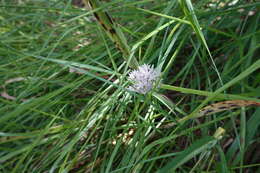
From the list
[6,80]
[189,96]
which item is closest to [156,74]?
[189,96]

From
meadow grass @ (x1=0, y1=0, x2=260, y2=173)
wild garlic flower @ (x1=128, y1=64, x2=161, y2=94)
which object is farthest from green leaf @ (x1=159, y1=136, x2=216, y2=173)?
wild garlic flower @ (x1=128, y1=64, x2=161, y2=94)

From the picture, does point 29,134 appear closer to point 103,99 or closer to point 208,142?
point 103,99

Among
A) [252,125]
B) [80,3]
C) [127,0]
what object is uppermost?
[80,3]

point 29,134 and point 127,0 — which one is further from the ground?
point 127,0

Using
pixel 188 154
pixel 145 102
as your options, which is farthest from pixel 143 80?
pixel 188 154

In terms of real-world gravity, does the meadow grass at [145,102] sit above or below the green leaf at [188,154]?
above

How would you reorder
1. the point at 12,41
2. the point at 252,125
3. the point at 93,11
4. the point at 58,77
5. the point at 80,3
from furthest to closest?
the point at 80,3 < the point at 12,41 < the point at 58,77 < the point at 252,125 < the point at 93,11

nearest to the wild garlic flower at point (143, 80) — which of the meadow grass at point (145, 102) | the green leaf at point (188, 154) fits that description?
the meadow grass at point (145, 102)

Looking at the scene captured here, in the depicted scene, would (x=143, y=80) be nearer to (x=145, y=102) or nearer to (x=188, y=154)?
(x=145, y=102)

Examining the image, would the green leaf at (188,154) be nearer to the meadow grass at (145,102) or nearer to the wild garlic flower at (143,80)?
the meadow grass at (145,102)
